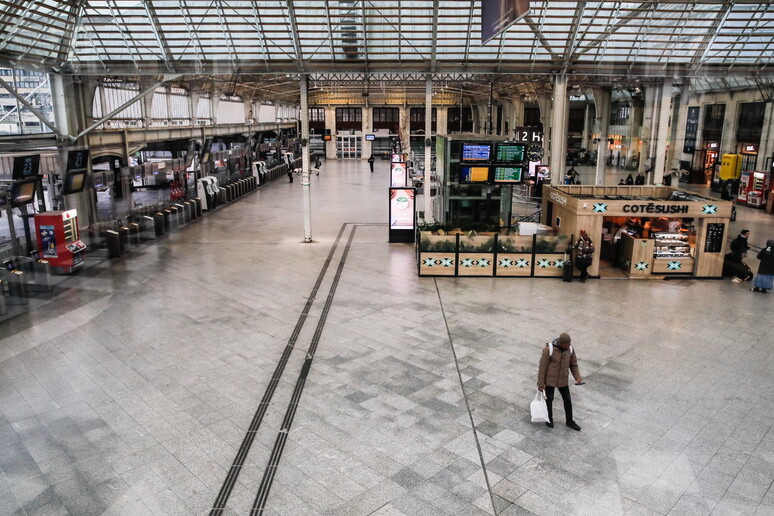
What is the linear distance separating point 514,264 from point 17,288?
454 inches

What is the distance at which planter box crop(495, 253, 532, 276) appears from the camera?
1459 cm

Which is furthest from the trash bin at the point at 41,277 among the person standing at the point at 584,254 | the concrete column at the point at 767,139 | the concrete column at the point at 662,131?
the concrete column at the point at 767,139

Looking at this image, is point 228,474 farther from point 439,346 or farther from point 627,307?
point 627,307

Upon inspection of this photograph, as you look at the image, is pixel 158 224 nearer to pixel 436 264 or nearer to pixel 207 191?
pixel 207 191

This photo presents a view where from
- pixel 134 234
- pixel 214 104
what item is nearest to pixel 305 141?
pixel 134 234

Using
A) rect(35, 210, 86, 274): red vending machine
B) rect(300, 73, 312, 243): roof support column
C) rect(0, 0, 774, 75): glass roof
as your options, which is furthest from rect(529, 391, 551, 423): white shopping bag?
Answer: rect(0, 0, 774, 75): glass roof

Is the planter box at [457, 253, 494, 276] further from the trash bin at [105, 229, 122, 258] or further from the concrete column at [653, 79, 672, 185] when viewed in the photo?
A: the trash bin at [105, 229, 122, 258]

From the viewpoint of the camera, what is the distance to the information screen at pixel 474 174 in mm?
17167

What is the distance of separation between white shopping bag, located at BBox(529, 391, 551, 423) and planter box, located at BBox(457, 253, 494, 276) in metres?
7.53

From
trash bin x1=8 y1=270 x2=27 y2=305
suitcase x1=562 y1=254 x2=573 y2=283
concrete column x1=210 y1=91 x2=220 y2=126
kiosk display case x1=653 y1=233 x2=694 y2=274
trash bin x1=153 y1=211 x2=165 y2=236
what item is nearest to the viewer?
trash bin x1=8 y1=270 x2=27 y2=305

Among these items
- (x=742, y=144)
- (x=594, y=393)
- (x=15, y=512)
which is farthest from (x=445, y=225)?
(x=742, y=144)

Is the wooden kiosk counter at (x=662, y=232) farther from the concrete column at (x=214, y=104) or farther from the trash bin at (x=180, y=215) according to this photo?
the concrete column at (x=214, y=104)

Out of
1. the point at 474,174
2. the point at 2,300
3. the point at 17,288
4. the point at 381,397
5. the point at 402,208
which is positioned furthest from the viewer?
the point at 402,208

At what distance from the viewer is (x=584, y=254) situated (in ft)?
46.1
